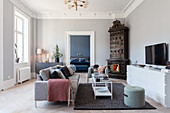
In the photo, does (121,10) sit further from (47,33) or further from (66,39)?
(47,33)

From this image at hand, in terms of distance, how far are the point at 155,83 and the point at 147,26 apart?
2.08 m

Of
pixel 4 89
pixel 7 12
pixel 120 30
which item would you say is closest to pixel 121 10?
pixel 120 30

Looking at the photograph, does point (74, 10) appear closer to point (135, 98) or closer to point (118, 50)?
point (118, 50)

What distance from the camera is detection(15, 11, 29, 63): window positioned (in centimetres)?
576

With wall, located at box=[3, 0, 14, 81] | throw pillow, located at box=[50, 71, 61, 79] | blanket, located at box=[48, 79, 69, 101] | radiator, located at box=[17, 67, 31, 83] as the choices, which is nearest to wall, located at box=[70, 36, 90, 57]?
radiator, located at box=[17, 67, 31, 83]

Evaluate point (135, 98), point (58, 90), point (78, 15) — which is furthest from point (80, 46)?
point (135, 98)

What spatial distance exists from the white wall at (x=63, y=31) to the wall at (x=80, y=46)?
155 inches

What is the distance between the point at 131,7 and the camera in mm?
5594

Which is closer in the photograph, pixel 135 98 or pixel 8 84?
pixel 135 98

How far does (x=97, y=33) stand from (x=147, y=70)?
3794 mm

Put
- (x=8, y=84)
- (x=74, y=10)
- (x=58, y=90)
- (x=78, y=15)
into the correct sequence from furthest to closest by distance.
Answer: (x=78, y=15)
(x=74, y=10)
(x=8, y=84)
(x=58, y=90)

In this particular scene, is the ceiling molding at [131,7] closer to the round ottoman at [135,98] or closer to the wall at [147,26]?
the wall at [147,26]

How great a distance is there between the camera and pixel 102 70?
5145 mm

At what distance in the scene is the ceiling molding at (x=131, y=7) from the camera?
16.4 feet
